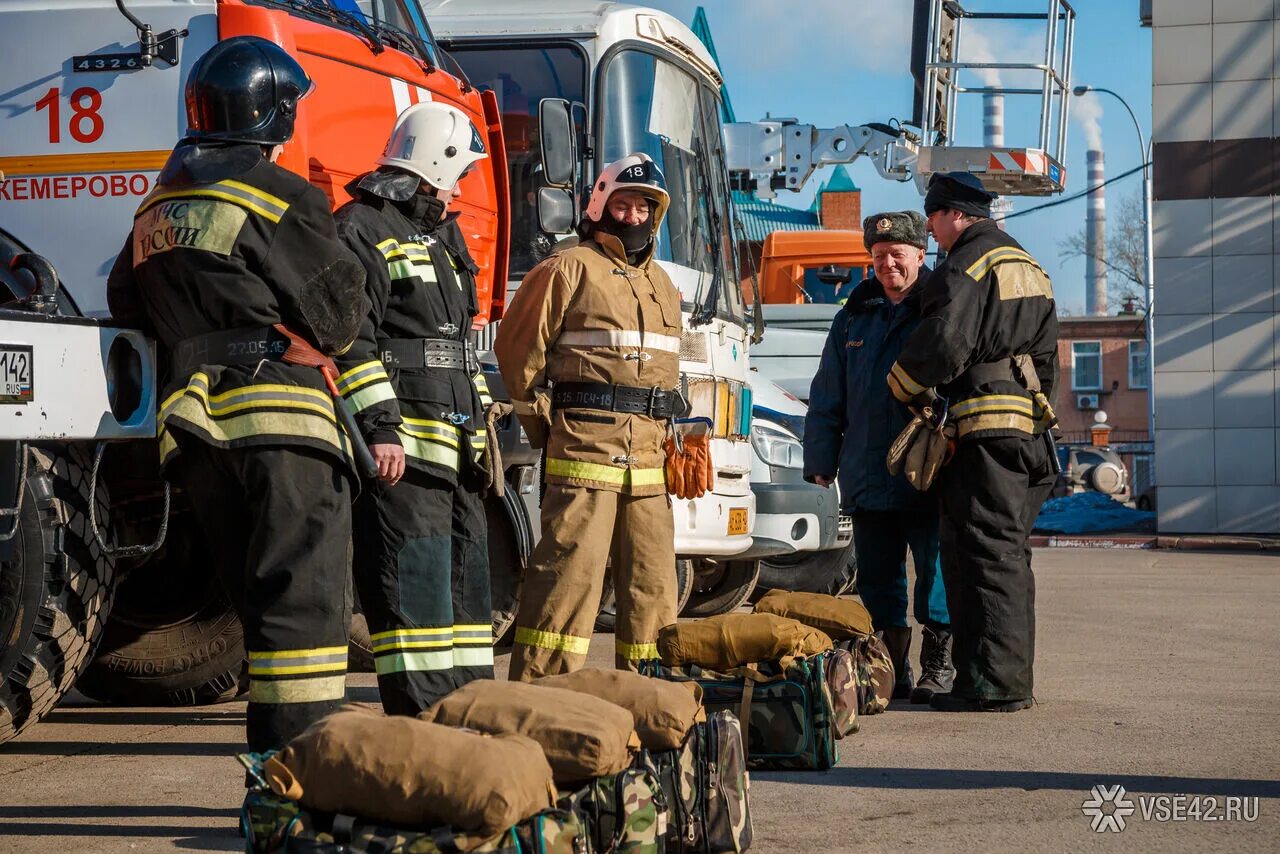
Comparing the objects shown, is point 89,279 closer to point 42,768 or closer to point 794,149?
point 42,768

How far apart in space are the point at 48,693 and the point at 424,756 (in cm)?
211

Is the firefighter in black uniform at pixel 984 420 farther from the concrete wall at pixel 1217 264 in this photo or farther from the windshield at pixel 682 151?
the concrete wall at pixel 1217 264

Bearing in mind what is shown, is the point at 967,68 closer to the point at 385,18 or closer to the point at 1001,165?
the point at 1001,165

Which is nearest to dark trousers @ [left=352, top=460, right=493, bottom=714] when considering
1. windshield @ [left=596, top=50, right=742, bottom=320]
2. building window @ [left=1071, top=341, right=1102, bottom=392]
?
windshield @ [left=596, top=50, right=742, bottom=320]

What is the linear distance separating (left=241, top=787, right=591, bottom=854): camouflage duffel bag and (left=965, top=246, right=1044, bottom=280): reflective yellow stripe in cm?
369

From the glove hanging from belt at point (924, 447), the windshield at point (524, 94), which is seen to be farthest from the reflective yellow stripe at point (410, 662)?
the windshield at point (524, 94)

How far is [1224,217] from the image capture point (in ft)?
60.2

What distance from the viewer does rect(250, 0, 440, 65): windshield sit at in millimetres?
6578

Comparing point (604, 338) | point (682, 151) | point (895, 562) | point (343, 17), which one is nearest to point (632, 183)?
point (604, 338)

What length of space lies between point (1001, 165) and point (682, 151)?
6.85m

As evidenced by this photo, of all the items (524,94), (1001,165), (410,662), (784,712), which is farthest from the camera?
(1001,165)

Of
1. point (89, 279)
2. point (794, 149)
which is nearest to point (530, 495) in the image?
point (89, 279)

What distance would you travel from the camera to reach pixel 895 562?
7258 millimetres

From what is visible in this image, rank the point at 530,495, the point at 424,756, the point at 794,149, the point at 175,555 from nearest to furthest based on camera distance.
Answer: the point at 424,756 → the point at 175,555 → the point at 530,495 → the point at 794,149
